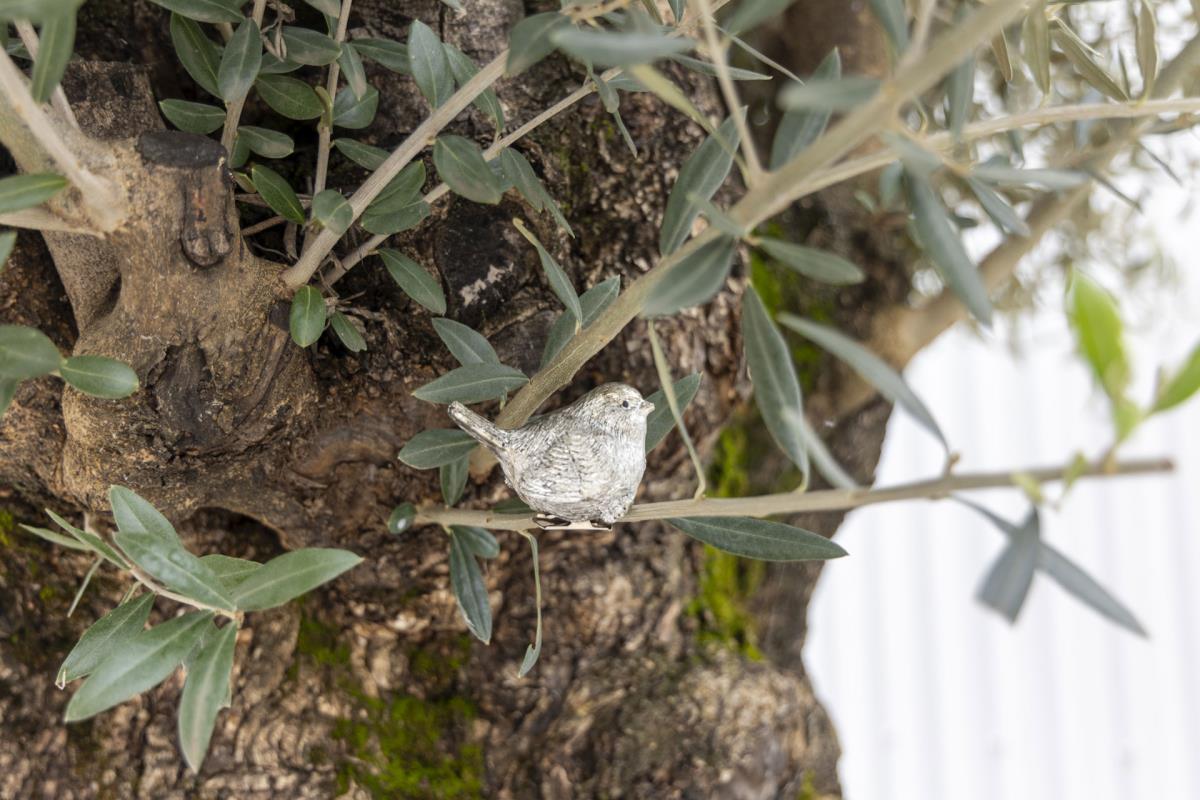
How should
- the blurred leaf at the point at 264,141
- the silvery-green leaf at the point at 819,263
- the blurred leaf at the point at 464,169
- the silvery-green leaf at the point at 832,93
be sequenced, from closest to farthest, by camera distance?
1. the silvery-green leaf at the point at 832,93
2. the silvery-green leaf at the point at 819,263
3. the blurred leaf at the point at 464,169
4. the blurred leaf at the point at 264,141

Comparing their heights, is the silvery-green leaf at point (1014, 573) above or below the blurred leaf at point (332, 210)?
below

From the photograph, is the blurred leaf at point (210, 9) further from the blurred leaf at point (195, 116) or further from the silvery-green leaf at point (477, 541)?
the silvery-green leaf at point (477, 541)

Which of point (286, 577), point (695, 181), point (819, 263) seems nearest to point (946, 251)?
point (819, 263)

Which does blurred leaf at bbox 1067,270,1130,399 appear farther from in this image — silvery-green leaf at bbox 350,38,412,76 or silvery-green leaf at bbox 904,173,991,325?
silvery-green leaf at bbox 350,38,412,76

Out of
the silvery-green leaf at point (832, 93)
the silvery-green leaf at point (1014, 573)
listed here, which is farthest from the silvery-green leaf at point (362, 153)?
the silvery-green leaf at point (1014, 573)

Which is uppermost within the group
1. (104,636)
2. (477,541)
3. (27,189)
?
(27,189)

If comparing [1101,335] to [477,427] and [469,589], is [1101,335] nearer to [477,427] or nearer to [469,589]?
[477,427]

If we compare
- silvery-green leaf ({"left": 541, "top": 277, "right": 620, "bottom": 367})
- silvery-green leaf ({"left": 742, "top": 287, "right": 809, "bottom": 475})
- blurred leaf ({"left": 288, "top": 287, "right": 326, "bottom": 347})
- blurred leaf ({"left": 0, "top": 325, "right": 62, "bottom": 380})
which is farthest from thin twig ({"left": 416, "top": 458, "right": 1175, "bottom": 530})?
blurred leaf ({"left": 0, "top": 325, "right": 62, "bottom": 380})
